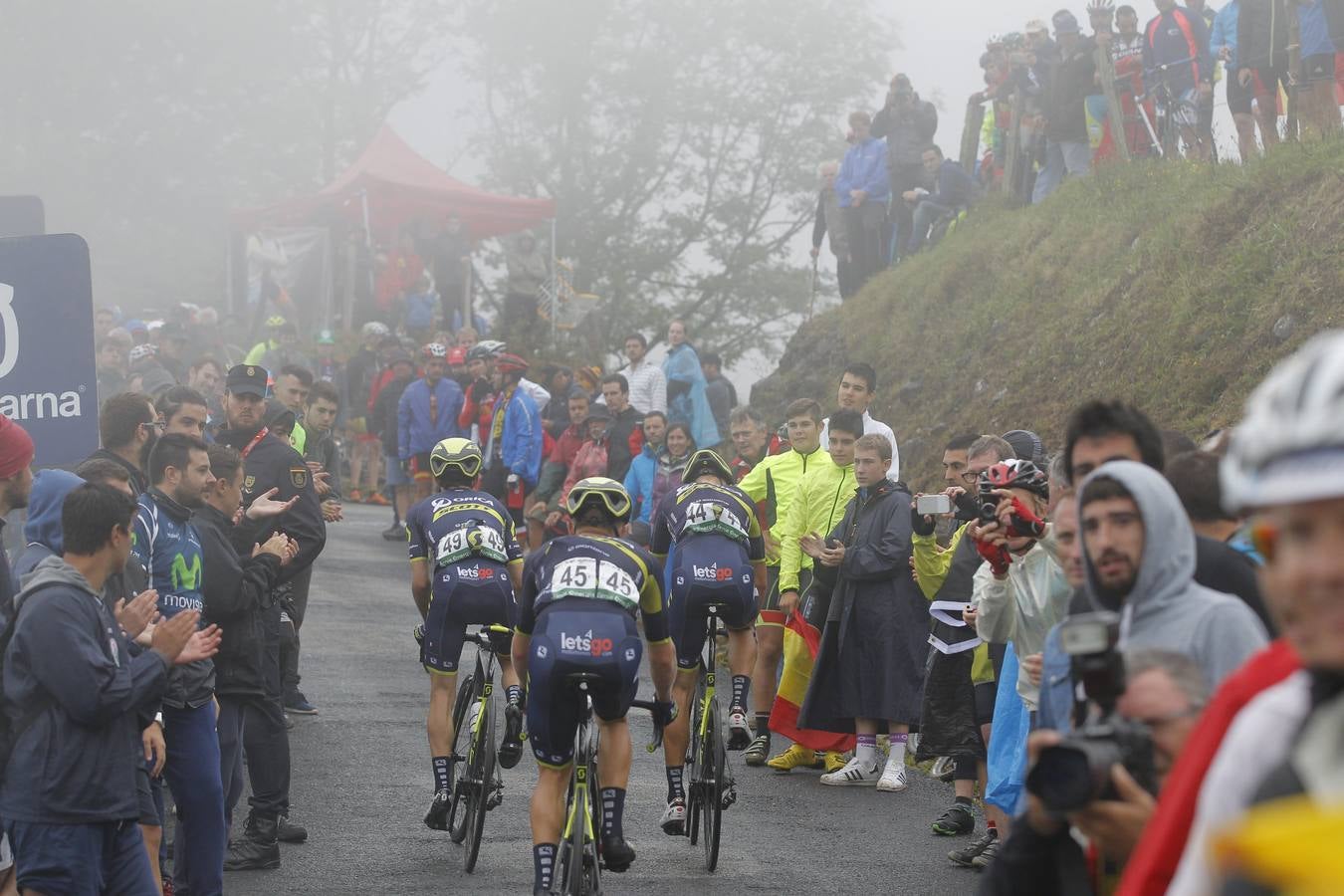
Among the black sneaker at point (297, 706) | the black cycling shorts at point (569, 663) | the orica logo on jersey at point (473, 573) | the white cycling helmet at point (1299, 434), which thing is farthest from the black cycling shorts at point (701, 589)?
the white cycling helmet at point (1299, 434)

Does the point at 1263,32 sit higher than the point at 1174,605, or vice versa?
the point at 1263,32

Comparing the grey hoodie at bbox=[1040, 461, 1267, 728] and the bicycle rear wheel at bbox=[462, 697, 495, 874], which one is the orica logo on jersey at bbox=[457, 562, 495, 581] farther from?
the grey hoodie at bbox=[1040, 461, 1267, 728]

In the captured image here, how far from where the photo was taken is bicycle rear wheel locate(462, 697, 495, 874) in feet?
28.7

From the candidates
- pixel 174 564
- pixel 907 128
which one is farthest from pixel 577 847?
pixel 907 128

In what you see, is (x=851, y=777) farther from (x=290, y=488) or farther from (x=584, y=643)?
(x=584, y=643)

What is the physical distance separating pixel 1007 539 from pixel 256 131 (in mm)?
49393

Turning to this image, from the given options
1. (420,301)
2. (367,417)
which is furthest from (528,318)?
(367,417)

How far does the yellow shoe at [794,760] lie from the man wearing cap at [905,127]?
11322mm

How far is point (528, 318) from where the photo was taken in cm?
2941

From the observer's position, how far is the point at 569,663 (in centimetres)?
741

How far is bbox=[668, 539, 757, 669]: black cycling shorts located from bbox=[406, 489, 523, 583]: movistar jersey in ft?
3.25

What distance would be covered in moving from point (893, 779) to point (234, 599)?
15.0 ft

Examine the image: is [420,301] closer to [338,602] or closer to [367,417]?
[367,417]

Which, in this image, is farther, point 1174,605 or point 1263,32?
point 1263,32
